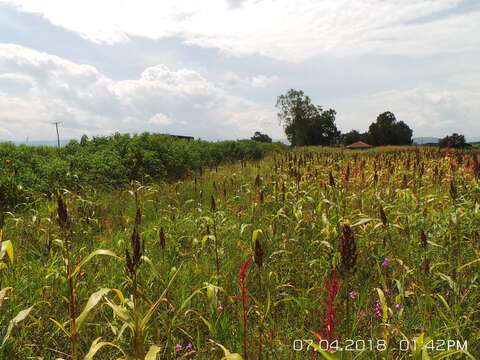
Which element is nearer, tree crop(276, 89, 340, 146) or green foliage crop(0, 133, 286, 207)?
green foliage crop(0, 133, 286, 207)

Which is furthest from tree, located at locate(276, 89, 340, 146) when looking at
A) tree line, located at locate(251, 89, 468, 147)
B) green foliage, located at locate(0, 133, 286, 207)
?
green foliage, located at locate(0, 133, 286, 207)

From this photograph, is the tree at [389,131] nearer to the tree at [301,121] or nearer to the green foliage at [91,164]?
the tree at [301,121]

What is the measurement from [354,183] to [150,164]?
229 inches

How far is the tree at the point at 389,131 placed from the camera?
6381 cm

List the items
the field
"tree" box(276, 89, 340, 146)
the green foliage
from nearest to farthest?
the field < the green foliage < "tree" box(276, 89, 340, 146)

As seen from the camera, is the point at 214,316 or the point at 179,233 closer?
the point at 214,316

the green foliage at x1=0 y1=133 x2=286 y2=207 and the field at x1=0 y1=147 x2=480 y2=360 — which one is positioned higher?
the green foliage at x1=0 y1=133 x2=286 y2=207

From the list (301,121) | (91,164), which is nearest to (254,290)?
(91,164)

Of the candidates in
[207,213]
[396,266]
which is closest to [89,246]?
[207,213]

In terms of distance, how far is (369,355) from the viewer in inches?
70.7

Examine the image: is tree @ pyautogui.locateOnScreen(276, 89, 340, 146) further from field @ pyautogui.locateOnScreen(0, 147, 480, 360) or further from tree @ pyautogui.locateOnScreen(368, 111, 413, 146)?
field @ pyautogui.locateOnScreen(0, 147, 480, 360)

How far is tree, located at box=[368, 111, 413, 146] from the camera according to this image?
63812 millimetres

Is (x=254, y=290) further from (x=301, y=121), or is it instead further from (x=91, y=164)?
(x=301, y=121)

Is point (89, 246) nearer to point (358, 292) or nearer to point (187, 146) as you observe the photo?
point (358, 292)
